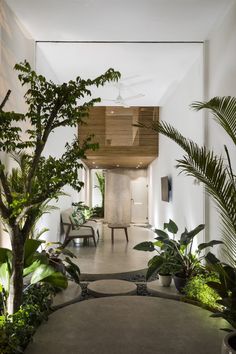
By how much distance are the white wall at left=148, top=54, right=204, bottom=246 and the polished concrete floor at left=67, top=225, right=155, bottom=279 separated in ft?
3.25

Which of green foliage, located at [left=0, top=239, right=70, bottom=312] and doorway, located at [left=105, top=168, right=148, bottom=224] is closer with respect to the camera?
green foliage, located at [left=0, top=239, right=70, bottom=312]

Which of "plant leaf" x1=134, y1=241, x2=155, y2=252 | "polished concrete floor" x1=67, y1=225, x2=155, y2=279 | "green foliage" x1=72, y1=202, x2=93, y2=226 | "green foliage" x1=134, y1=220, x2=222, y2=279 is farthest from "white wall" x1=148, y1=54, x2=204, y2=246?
"green foliage" x1=72, y1=202, x2=93, y2=226

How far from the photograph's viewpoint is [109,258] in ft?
19.8

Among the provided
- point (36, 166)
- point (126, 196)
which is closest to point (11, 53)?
point (36, 166)

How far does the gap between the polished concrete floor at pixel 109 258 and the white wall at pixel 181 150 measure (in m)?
0.99

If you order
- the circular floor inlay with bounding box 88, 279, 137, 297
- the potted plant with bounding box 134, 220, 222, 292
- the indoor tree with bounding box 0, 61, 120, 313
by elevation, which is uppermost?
the indoor tree with bounding box 0, 61, 120, 313

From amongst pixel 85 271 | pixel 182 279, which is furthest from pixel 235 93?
pixel 85 271

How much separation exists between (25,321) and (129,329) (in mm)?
880

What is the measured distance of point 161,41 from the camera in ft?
15.0

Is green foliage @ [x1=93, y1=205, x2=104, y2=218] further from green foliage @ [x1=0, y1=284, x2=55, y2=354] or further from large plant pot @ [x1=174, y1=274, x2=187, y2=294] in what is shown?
green foliage @ [x1=0, y1=284, x2=55, y2=354]

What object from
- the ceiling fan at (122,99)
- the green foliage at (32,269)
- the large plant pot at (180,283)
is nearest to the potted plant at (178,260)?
the large plant pot at (180,283)

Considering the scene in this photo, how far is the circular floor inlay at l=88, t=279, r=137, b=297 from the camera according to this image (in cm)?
402

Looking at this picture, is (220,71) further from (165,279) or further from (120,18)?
(165,279)

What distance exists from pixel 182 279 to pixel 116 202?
8.89 metres
